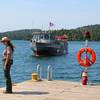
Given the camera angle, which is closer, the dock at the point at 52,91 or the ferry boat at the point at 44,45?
the dock at the point at 52,91

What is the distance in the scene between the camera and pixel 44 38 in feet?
267

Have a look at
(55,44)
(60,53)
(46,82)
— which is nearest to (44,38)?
(55,44)

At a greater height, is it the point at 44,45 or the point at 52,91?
the point at 52,91

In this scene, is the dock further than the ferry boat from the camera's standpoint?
No

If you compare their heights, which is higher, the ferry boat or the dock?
the dock

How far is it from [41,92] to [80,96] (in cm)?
152

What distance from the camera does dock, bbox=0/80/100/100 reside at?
48.2 feet

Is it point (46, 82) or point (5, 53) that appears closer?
point (5, 53)

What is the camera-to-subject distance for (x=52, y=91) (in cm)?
1614

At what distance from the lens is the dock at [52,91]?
48.2 ft

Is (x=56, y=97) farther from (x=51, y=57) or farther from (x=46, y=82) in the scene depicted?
(x=51, y=57)

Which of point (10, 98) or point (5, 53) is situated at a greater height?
point (5, 53)

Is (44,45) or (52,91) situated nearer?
(52,91)

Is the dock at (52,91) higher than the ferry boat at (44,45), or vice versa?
the dock at (52,91)
